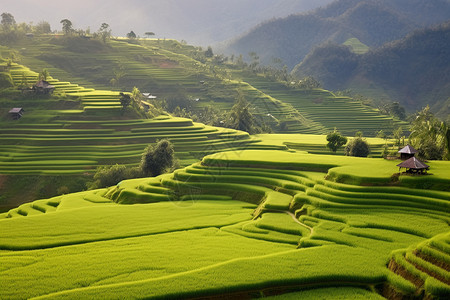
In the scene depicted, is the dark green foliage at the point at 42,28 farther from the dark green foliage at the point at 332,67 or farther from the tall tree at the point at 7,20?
the dark green foliage at the point at 332,67

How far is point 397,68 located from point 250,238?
136490 mm

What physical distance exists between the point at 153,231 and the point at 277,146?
25612mm

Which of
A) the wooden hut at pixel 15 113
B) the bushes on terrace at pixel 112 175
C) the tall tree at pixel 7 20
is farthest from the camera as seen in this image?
the tall tree at pixel 7 20

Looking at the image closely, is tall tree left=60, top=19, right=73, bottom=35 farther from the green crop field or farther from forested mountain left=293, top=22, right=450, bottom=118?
forested mountain left=293, top=22, right=450, bottom=118

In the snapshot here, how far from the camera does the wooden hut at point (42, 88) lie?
5481 cm

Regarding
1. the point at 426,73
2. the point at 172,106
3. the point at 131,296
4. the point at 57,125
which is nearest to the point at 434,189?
the point at 131,296

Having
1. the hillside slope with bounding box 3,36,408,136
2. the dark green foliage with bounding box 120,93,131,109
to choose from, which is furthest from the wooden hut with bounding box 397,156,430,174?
the hillside slope with bounding box 3,36,408,136

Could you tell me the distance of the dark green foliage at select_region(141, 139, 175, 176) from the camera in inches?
1443

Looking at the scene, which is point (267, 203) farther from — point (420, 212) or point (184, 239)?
point (420, 212)

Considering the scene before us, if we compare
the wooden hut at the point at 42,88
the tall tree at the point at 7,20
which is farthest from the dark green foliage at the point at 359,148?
the tall tree at the point at 7,20

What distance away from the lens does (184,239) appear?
58.4 feet

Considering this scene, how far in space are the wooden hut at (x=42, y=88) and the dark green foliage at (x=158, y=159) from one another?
2721 cm

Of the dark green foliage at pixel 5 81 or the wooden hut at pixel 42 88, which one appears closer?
the wooden hut at pixel 42 88

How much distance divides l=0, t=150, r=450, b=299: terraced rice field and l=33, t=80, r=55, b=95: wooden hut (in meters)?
32.0
